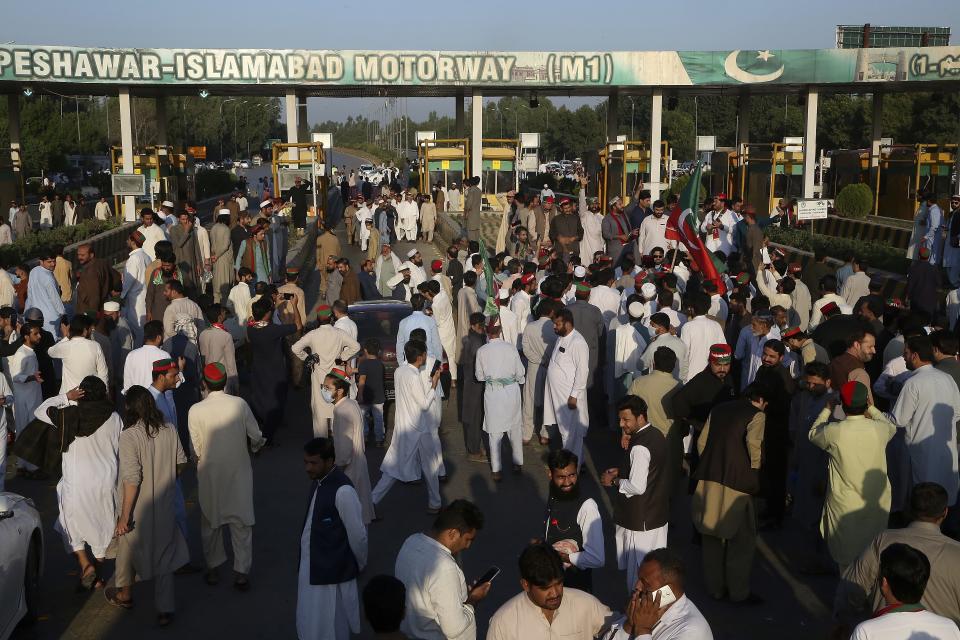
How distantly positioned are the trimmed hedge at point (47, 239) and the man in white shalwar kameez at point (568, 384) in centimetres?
813

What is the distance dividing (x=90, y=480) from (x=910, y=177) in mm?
27419

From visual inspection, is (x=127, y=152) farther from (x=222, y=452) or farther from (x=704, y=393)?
(x=704, y=393)

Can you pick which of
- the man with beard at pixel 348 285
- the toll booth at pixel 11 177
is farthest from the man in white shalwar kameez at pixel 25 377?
the toll booth at pixel 11 177

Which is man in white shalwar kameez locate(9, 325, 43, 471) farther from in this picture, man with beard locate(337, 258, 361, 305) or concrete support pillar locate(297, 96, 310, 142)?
concrete support pillar locate(297, 96, 310, 142)

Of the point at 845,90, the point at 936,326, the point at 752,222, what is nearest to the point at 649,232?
the point at 752,222

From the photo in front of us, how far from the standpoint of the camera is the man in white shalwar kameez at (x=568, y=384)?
9.51m

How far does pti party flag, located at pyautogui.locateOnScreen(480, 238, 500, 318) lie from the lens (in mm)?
12117

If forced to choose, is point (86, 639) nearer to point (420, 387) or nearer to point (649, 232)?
point (420, 387)

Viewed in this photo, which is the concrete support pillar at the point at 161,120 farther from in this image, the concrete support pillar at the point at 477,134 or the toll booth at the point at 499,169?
the toll booth at the point at 499,169

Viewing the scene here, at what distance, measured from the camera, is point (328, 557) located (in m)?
6.02

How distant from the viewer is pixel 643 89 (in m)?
34.0

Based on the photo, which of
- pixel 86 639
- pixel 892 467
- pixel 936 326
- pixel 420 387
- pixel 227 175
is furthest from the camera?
pixel 227 175

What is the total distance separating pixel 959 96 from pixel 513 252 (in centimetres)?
5095

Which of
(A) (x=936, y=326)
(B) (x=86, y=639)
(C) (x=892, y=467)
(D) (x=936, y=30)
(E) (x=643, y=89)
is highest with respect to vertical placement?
(D) (x=936, y=30)
